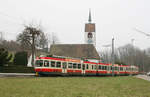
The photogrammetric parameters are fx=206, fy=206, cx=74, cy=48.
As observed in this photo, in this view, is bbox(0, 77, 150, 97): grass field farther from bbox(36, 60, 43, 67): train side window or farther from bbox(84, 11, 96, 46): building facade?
bbox(84, 11, 96, 46): building facade

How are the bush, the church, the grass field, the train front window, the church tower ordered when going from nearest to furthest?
the grass field
the train front window
the bush
the church
the church tower

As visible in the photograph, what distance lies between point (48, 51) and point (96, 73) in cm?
3737

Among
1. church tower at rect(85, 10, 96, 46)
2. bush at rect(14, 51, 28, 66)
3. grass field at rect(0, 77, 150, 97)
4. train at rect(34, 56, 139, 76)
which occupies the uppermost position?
church tower at rect(85, 10, 96, 46)

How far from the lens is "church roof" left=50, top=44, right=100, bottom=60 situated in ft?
219

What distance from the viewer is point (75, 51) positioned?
68250 mm

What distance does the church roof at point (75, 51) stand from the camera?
6682 cm

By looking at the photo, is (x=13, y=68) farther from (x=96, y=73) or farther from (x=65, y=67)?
(x=96, y=73)

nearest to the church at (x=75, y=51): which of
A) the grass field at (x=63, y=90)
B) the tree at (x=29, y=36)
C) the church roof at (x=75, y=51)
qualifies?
the church roof at (x=75, y=51)

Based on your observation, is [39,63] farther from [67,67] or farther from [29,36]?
[29,36]

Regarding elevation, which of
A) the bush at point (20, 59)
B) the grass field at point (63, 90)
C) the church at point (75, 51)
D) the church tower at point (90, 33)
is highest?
the church tower at point (90, 33)

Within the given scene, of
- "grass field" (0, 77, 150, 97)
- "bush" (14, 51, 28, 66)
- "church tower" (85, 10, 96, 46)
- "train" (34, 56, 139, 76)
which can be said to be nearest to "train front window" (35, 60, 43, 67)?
"train" (34, 56, 139, 76)

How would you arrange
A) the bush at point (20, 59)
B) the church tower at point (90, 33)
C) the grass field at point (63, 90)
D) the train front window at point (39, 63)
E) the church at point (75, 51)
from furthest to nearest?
the church tower at point (90, 33) < the church at point (75, 51) < the bush at point (20, 59) < the train front window at point (39, 63) < the grass field at point (63, 90)

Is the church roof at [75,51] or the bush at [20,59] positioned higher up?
the church roof at [75,51]

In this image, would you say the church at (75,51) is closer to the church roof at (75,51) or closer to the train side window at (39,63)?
the church roof at (75,51)
